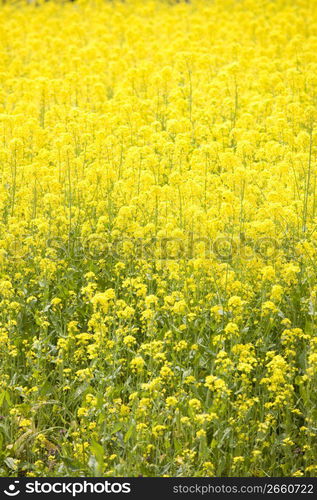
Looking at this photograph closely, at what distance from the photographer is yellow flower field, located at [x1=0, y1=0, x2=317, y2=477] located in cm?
552

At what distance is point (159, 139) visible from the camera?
8578 mm

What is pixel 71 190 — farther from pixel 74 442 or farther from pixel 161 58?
pixel 161 58

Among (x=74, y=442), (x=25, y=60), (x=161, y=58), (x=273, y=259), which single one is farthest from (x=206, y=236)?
(x=25, y=60)

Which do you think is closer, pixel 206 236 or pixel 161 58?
pixel 206 236

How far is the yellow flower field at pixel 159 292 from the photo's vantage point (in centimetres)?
552

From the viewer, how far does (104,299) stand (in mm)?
5973

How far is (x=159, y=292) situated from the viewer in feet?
21.6

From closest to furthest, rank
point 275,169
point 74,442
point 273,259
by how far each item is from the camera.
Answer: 1. point 74,442
2. point 273,259
3. point 275,169

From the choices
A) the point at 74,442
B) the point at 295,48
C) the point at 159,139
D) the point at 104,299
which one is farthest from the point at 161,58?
the point at 74,442

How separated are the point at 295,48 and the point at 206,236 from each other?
697cm
